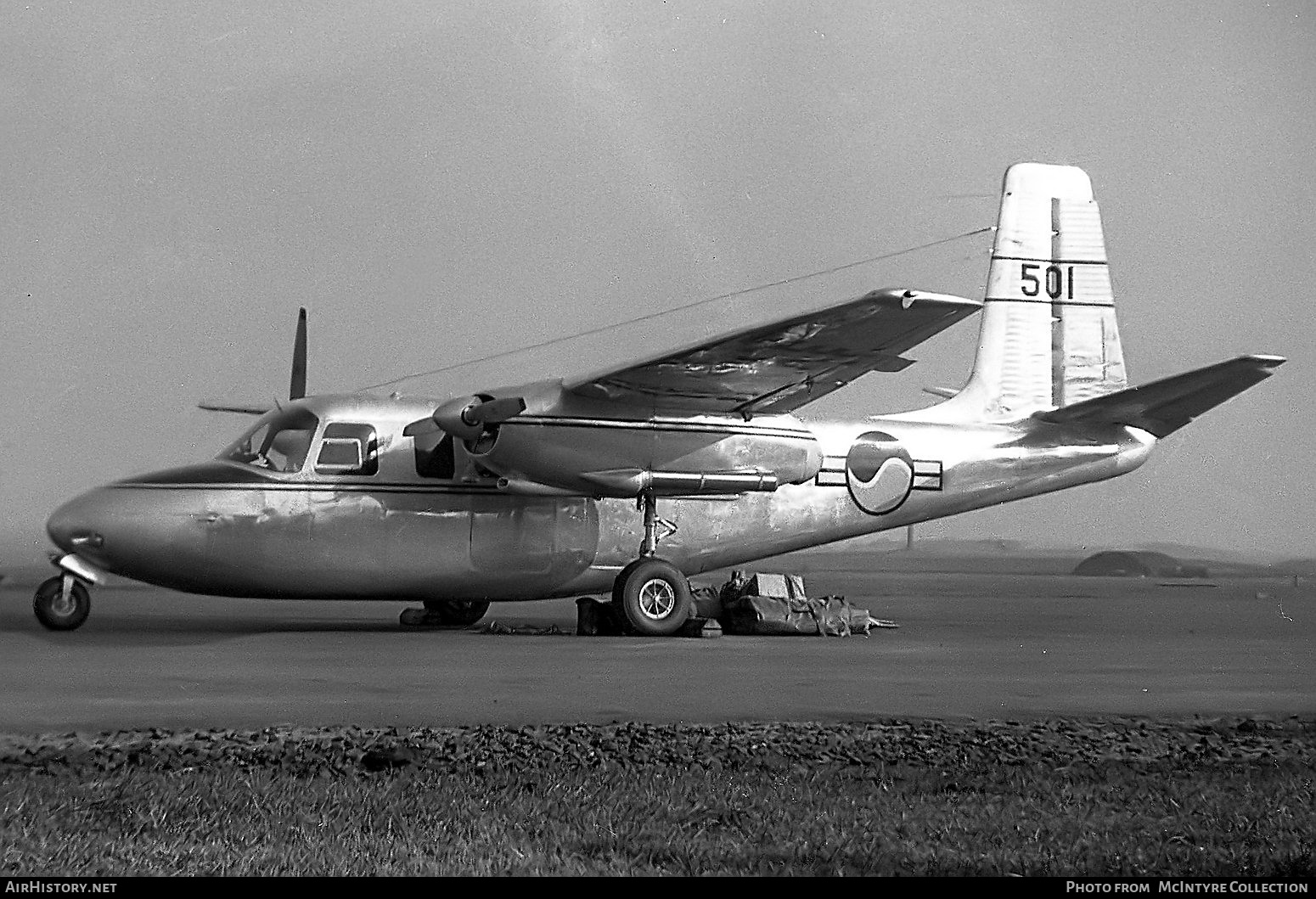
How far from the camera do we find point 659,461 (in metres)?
15.2

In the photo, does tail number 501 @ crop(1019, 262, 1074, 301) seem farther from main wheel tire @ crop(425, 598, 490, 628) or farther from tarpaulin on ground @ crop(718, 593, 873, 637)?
main wheel tire @ crop(425, 598, 490, 628)

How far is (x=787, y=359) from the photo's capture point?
14609 millimetres

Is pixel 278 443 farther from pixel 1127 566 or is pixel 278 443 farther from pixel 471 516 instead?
pixel 1127 566

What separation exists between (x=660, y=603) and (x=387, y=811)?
9.54 m

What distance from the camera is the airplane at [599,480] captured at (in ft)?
46.4

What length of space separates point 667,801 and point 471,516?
9.44 meters

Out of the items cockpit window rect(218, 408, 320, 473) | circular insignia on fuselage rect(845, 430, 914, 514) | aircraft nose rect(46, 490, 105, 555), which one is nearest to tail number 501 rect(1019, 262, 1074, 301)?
circular insignia on fuselage rect(845, 430, 914, 514)

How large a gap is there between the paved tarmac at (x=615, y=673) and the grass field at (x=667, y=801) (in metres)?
0.81

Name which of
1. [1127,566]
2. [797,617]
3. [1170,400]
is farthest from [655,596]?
[1127,566]

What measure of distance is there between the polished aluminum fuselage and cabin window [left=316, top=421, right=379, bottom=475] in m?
0.08

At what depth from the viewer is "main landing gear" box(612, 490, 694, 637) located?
15.0m

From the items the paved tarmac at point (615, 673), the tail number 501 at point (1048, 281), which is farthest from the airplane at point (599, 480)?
the tail number 501 at point (1048, 281)
